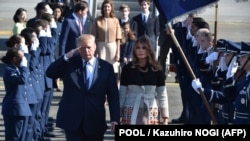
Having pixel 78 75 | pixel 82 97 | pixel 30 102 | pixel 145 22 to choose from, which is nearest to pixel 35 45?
pixel 30 102

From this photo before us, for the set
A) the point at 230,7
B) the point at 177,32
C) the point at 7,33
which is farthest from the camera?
the point at 230,7

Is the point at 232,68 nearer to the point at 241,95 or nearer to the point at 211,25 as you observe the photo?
the point at 241,95

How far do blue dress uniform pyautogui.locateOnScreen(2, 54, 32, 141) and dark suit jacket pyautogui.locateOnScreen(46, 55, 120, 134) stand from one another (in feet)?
3.91

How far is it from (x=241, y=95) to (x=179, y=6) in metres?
1.37

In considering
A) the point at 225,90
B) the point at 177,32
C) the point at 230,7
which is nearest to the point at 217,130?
the point at 225,90

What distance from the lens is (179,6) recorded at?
1056 cm

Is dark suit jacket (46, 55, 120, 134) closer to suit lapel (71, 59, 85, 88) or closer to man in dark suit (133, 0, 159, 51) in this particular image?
suit lapel (71, 59, 85, 88)

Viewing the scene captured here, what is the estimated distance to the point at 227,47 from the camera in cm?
1114

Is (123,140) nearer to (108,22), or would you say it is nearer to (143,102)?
(143,102)

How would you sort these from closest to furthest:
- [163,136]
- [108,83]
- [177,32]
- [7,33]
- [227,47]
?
[163,136] → [108,83] → [227,47] → [177,32] → [7,33]

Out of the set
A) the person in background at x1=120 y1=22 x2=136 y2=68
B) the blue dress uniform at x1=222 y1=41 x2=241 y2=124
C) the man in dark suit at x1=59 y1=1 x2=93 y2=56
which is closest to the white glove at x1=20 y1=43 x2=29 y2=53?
the blue dress uniform at x1=222 y1=41 x2=241 y2=124

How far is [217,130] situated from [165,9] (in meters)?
2.41

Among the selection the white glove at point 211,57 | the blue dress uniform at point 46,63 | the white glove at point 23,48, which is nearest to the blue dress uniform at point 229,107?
the white glove at point 211,57

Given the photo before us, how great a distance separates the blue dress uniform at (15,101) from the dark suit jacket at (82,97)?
1.19 meters
